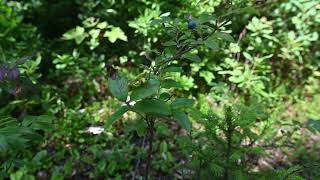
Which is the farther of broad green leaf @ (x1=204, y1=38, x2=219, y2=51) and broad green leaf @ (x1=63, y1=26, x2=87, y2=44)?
broad green leaf @ (x1=63, y1=26, x2=87, y2=44)

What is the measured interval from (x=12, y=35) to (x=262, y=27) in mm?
2149

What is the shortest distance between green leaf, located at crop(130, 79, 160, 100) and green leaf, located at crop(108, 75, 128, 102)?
3cm

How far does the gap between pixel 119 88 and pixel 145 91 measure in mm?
89

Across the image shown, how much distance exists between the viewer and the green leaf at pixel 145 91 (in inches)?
56.8

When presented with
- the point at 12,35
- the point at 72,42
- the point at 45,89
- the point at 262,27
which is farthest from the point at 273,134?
the point at 12,35

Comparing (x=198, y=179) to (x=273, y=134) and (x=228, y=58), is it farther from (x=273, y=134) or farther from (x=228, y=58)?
(x=228, y=58)

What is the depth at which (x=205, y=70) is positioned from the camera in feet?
12.8

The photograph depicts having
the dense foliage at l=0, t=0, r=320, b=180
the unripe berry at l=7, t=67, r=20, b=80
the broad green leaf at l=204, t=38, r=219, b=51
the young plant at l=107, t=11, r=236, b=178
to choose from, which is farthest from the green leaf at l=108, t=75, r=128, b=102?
the dense foliage at l=0, t=0, r=320, b=180

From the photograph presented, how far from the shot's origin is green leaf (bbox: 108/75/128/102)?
144cm

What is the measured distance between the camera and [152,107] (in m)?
1.49

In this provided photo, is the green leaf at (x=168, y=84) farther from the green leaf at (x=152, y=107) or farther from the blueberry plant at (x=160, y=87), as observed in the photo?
the green leaf at (x=152, y=107)

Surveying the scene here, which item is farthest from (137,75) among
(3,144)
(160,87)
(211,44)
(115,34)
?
(3,144)

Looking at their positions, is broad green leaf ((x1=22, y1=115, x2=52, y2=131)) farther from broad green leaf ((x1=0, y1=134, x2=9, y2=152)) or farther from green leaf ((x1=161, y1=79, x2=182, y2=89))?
green leaf ((x1=161, y1=79, x2=182, y2=89))

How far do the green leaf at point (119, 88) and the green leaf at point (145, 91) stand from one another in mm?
34
